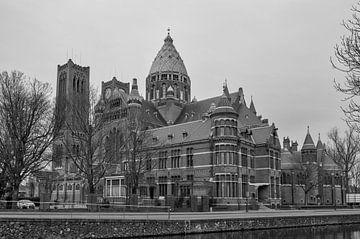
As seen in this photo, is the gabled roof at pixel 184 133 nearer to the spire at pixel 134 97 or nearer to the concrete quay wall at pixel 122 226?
the spire at pixel 134 97

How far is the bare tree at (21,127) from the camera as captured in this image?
41.3m

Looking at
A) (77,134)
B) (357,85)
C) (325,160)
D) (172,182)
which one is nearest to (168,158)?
(172,182)

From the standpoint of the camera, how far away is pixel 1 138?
42406 mm

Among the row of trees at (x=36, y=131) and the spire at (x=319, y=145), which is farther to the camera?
the spire at (x=319, y=145)

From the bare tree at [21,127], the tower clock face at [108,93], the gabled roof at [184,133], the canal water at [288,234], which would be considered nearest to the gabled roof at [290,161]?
the gabled roof at [184,133]

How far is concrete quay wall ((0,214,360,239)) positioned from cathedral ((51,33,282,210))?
17.5 m

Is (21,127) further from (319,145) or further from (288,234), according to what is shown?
(319,145)

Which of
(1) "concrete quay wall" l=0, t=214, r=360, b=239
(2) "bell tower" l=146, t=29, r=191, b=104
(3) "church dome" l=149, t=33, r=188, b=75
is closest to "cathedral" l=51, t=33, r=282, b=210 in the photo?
(2) "bell tower" l=146, t=29, r=191, b=104

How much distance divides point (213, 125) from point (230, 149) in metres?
4.69

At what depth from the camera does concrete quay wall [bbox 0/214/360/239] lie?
26391mm

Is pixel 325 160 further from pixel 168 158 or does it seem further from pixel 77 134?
pixel 77 134

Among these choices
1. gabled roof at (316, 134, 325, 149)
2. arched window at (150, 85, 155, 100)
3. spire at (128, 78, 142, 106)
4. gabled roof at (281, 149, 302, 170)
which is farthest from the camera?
gabled roof at (316, 134, 325, 149)

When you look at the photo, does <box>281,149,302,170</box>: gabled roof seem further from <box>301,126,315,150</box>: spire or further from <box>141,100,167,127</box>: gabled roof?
<box>141,100,167,127</box>: gabled roof

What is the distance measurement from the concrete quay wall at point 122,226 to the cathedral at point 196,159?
1749 centimetres
